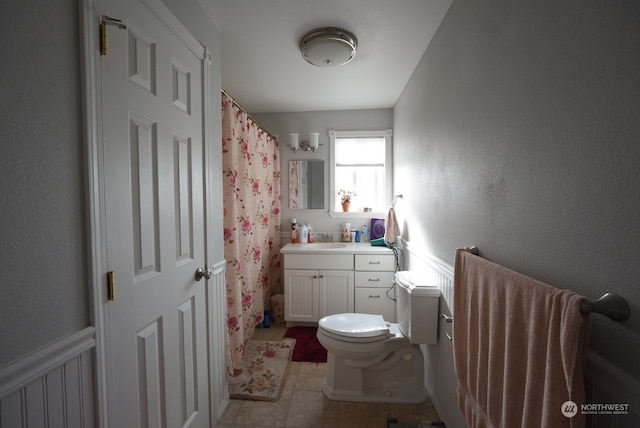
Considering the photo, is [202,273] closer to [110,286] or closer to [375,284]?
[110,286]

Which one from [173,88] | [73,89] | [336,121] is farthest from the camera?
[336,121]

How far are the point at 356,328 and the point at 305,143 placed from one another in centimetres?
212

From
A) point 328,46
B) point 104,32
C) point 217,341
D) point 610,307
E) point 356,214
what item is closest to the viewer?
point 610,307

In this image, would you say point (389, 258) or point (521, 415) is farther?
point (389, 258)

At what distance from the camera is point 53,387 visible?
2.24 ft

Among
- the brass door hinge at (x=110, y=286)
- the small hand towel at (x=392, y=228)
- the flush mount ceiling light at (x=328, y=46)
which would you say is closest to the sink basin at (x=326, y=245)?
the small hand towel at (x=392, y=228)

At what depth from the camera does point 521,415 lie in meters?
0.74

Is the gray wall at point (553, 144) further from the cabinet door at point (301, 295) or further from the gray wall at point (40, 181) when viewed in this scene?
the cabinet door at point (301, 295)

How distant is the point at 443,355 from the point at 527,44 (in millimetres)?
1520

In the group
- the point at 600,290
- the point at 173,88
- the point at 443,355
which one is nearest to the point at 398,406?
the point at 443,355

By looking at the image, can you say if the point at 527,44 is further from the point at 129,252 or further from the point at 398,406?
the point at 398,406

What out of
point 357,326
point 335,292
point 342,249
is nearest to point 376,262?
point 342,249

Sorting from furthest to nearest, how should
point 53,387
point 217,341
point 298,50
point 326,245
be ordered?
point 326,245 < point 298,50 < point 217,341 < point 53,387

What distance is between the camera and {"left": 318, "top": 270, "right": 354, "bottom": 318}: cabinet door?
2615 millimetres
